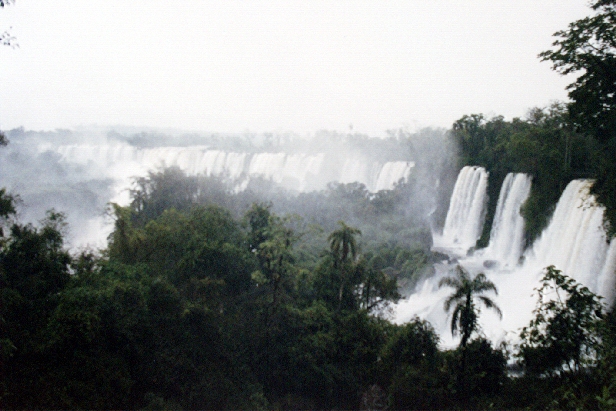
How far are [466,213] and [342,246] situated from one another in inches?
561

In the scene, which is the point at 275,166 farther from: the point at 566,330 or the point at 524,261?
the point at 566,330

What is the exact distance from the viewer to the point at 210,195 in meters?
27.1

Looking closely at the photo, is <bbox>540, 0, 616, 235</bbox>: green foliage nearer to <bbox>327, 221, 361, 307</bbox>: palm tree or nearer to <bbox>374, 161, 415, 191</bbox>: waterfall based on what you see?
<bbox>327, 221, 361, 307</bbox>: palm tree

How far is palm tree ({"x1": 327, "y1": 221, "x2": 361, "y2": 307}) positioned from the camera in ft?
53.4

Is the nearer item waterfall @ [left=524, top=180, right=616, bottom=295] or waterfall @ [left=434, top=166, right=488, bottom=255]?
waterfall @ [left=524, top=180, right=616, bottom=295]

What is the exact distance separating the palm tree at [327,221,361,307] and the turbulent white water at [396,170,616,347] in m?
4.14

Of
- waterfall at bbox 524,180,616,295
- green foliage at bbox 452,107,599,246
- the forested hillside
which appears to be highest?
green foliage at bbox 452,107,599,246

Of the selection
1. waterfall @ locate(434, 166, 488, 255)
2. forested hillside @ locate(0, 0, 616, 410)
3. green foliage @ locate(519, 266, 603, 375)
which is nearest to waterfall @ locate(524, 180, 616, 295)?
forested hillside @ locate(0, 0, 616, 410)

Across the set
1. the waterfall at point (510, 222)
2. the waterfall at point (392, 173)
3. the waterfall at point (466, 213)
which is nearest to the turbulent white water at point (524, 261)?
the waterfall at point (510, 222)

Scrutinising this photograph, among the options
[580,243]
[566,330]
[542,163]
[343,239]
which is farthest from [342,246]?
[542,163]

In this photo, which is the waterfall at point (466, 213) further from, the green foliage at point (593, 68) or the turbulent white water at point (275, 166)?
the green foliage at point (593, 68)

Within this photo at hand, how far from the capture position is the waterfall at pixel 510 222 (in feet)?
70.7

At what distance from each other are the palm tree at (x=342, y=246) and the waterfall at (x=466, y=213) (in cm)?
1204

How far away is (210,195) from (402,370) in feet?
60.1
